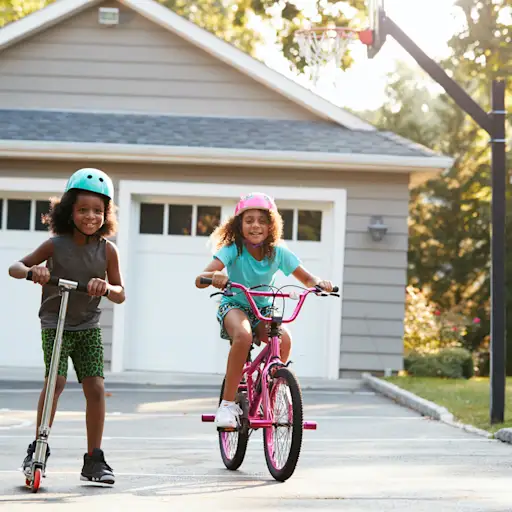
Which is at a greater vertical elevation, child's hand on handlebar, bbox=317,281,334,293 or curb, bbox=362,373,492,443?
child's hand on handlebar, bbox=317,281,334,293

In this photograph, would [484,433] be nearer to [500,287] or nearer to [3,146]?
[500,287]

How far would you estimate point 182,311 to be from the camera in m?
16.0

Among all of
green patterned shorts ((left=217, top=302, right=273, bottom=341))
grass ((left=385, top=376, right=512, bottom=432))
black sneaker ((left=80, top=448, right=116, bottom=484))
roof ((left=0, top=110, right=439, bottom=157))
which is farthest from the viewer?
roof ((left=0, top=110, right=439, bottom=157))

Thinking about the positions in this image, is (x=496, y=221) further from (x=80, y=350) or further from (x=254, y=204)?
(x=80, y=350)

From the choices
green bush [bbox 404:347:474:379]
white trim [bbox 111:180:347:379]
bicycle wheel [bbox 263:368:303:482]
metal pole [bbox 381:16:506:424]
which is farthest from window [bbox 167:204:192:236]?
bicycle wheel [bbox 263:368:303:482]

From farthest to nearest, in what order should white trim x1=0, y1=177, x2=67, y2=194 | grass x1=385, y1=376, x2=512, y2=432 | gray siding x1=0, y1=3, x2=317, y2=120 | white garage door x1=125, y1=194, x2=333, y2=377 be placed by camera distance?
gray siding x1=0, y1=3, x2=317, y2=120 < white garage door x1=125, y1=194, x2=333, y2=377 < white trim x1=0, y1=177, x2=67, y2=194 < grass x1=385, y1=376, x2=512, y2=432

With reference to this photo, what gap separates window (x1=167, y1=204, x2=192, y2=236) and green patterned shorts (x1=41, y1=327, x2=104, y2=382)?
9478 mm

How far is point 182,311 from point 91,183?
373 inches


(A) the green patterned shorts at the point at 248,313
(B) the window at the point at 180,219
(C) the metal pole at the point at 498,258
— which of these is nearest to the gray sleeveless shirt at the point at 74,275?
(A) the green patterned shorts at the point at 248,313

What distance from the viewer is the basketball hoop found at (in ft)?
64.0

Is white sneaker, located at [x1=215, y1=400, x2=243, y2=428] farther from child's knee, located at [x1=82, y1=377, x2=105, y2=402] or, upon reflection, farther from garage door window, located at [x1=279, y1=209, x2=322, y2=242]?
garage door window, located at [x1=279, y1=209, x2=322, y2=242]

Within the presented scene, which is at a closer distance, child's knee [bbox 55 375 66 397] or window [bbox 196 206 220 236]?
child's knee [bbox 55 375 66 397]

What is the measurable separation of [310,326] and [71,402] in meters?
4.31

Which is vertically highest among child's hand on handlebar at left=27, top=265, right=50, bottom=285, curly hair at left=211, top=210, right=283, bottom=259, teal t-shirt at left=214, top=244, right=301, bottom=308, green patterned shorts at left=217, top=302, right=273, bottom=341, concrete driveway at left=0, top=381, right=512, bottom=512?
curly hair at left=211, top=210, right=283, bottom=259
